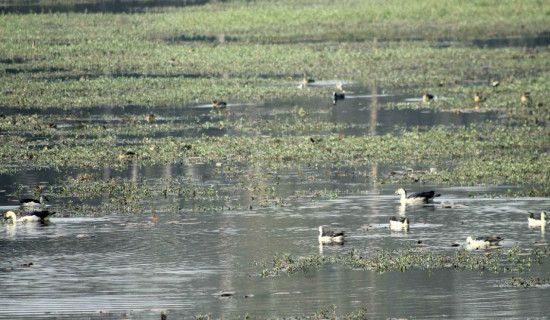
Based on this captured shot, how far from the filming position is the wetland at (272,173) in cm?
1580

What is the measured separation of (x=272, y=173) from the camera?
2536 centimetres

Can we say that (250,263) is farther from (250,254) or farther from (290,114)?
(290,114)

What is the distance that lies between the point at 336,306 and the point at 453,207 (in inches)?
292

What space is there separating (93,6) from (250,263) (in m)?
61.3

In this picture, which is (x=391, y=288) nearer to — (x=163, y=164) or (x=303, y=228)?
(x=303, y=228)

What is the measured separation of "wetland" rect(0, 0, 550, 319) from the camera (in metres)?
15.8

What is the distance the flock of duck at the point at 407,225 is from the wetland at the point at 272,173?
0.18m

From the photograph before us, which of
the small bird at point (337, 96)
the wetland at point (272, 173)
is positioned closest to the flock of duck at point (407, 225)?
the wetland at point (272, 173)

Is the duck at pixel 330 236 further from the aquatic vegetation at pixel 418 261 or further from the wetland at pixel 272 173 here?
the aquatic vegetation at pixel 418 261

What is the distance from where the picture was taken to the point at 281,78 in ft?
138

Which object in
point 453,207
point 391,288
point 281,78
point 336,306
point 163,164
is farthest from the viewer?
point 281,78

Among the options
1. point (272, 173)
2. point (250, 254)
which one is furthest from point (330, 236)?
point (272, 173)

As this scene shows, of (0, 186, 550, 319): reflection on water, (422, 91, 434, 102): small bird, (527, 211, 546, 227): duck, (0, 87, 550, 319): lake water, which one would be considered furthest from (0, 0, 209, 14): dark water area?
(527, 211, 546, 227): duck

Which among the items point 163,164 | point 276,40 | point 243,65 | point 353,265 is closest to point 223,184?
point 163,164
